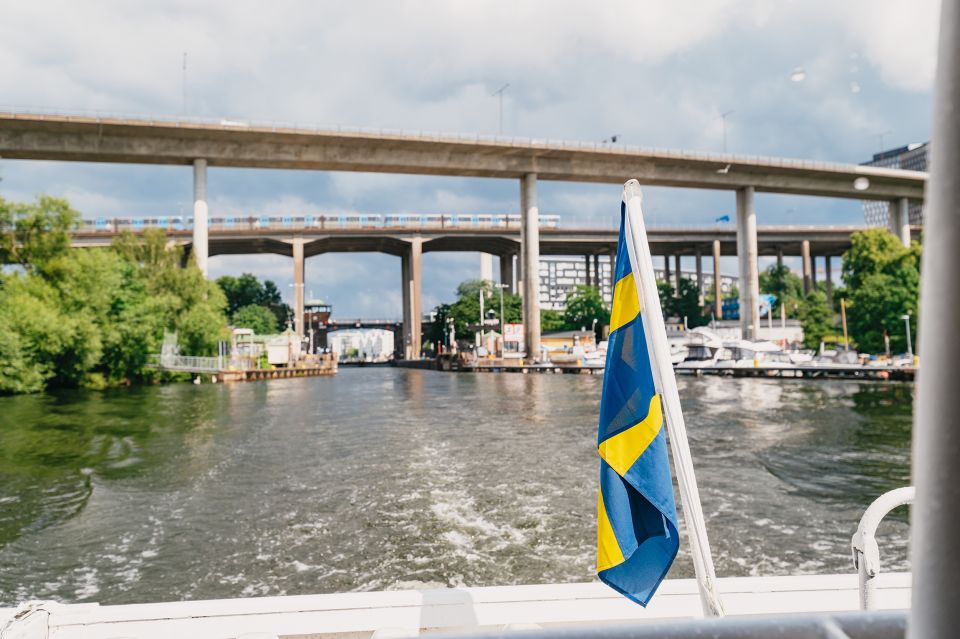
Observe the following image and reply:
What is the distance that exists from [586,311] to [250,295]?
58848mm

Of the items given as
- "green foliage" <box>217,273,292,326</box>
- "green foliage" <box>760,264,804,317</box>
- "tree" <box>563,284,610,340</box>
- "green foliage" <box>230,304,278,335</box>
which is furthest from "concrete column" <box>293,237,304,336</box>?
"green foliage" <box>760,264,804,317</box>

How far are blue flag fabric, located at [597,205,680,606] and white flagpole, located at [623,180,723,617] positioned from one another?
7cm

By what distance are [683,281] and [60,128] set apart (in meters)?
84.0

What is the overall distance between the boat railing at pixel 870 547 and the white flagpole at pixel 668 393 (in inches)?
19.8

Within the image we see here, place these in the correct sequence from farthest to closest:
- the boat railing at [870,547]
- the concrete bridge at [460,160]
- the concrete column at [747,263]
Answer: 1. the concrete column at [747,263]
2. the concrete bridge at [460,160]
3. the boat railing at [870,547]

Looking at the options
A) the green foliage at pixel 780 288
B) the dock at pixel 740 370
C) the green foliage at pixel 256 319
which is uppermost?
the green foliage at pixel 780 288

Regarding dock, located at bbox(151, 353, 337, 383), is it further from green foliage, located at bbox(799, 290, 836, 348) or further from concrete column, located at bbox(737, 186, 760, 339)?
green foliage, located at bbox(799, 290, 836, 348)

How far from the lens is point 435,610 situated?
296cm

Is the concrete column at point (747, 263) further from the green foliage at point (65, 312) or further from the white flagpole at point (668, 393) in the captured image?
the white flagpole at point (668, 393)

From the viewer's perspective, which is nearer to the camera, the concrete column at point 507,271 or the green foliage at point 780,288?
the concrete column at point 507,271

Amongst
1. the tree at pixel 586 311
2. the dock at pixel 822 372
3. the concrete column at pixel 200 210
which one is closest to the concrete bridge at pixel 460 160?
the concrete column at pixel 200 210

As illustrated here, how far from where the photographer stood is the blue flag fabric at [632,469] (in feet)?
8.28

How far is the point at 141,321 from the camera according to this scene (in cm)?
4125

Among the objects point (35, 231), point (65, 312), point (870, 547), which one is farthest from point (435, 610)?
point (35, 231)
